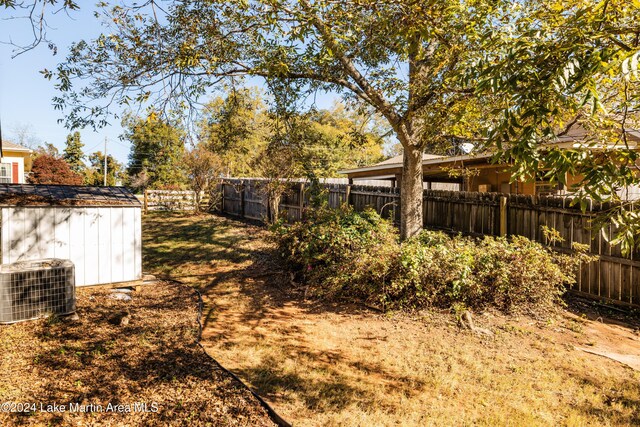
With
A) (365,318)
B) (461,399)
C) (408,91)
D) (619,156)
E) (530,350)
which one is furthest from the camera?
(408,91)

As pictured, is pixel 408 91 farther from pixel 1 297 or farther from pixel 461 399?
pixel 1 297

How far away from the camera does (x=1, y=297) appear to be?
195 inches

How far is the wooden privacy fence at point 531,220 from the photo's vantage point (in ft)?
19.9

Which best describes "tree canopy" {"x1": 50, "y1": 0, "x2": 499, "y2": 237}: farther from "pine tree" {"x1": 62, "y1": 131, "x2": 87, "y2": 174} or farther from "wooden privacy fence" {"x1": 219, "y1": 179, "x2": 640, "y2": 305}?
"pine tree" {"x1": 62, "y1": 131, "x2": 87, "y2": 174}

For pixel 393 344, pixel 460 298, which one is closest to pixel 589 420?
pixel 393 344

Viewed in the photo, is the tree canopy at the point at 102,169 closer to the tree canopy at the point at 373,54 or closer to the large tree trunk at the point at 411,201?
the tree canopy at the point at 373,54

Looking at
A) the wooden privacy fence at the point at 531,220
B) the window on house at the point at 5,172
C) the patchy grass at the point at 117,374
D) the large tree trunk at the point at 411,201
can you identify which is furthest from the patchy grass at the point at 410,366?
the window on house at the point at 5,172

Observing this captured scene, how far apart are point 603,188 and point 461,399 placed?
2.34 meters

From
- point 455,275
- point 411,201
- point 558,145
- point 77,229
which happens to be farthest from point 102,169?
point 558,145

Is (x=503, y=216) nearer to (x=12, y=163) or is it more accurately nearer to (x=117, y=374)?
(x=117, y=374)

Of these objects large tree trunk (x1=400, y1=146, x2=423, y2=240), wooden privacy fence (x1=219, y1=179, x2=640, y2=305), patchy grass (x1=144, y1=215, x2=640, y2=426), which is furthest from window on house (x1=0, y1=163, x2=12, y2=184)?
large tree trunk (x1=400, y1=146, x2=423, y2=240)

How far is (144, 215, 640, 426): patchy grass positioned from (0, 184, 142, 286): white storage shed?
1.88m

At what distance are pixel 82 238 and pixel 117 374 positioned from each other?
389 cm

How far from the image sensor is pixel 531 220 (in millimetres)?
7223
